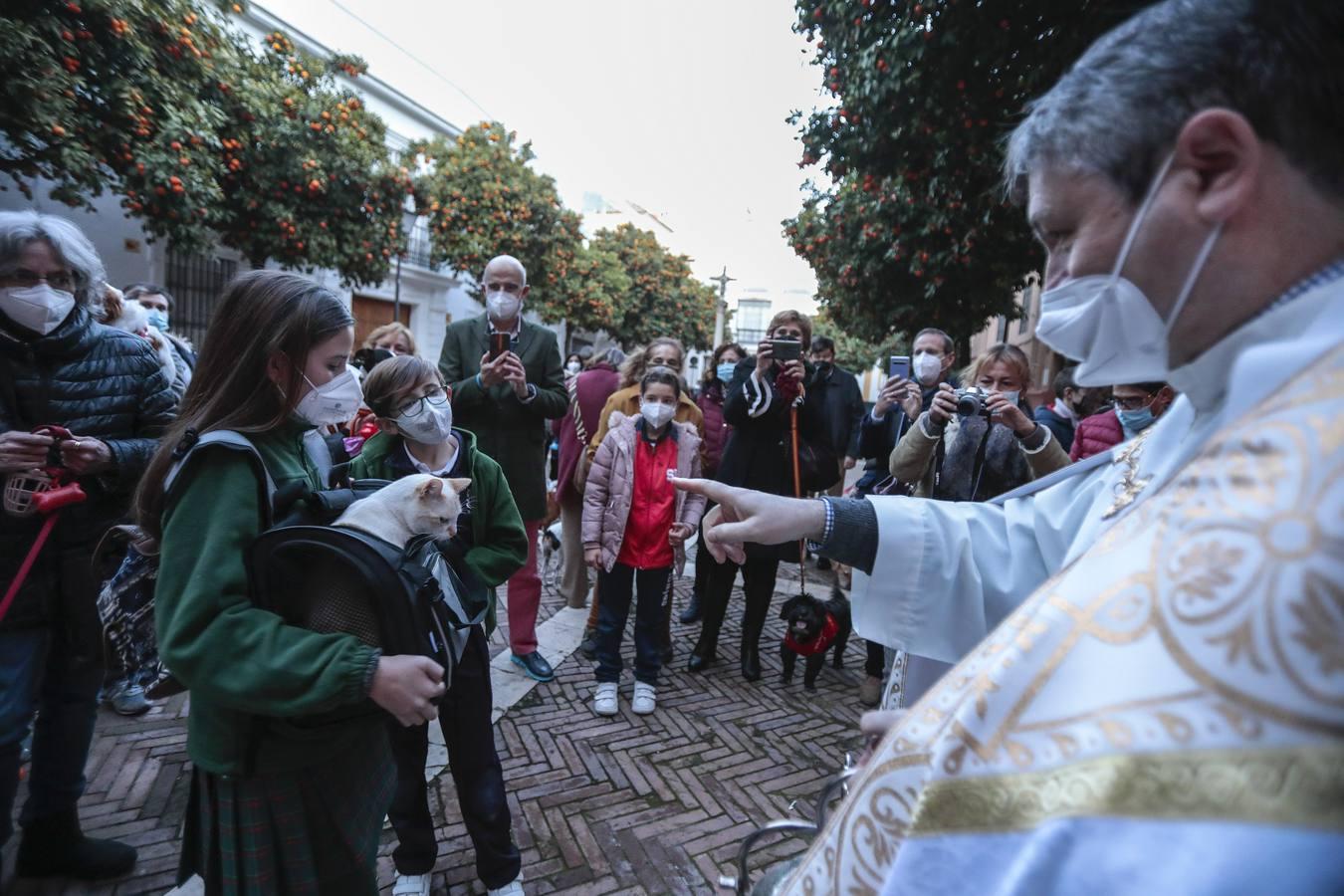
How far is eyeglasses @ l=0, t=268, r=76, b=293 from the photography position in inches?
81.5

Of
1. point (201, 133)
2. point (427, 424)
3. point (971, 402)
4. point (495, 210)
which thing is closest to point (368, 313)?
point (495, 210)

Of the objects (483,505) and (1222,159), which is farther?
(483,505)

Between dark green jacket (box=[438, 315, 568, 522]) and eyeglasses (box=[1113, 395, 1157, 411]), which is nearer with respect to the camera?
eyeglasses (box=[1113, 395, 1157, 411])

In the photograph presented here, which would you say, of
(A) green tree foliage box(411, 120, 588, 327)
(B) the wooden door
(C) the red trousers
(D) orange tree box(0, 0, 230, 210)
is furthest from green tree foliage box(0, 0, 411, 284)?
(B) the wooden door

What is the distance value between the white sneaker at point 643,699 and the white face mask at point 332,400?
2548 mm

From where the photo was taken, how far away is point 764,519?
1.35 m

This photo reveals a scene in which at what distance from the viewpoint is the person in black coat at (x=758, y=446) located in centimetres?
410

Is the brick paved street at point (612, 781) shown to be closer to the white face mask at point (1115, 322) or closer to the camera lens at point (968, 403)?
the camera lens at point (968, 403)

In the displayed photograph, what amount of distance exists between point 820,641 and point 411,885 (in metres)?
2.34

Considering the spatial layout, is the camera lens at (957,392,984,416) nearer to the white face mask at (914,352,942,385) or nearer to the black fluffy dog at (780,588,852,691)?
the white face mask at (914,352,942,385)

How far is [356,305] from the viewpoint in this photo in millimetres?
18562

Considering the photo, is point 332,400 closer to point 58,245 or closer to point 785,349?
point 58,245

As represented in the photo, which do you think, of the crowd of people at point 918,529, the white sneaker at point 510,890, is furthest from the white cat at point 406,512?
the white sneaker at point 510,890

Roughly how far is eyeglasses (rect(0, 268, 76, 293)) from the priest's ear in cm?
287
